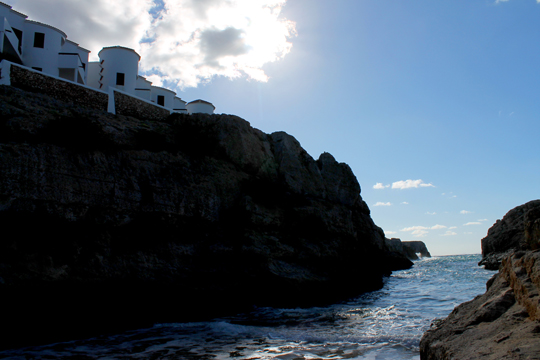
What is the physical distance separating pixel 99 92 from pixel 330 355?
689 inches

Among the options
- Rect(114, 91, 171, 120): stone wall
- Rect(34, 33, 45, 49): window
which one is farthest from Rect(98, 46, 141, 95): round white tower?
Rect(114, 91, 171, 120): stone wall

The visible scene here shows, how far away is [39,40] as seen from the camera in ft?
72.4

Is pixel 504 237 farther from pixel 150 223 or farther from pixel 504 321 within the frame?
pixel 504 321

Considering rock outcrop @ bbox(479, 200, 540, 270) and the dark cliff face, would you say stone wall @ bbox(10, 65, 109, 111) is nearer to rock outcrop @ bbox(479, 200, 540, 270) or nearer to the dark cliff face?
the dark cliff face

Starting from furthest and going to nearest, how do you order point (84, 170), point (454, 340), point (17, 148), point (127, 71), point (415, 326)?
point (127, 71)
point (84, 170)
point (17, 148)
point (415, 326)
point (454, 340)

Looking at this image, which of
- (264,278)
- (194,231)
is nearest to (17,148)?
(194,231)

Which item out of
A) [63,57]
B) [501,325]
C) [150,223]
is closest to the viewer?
[501,325]

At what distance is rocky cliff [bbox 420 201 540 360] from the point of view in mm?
3395

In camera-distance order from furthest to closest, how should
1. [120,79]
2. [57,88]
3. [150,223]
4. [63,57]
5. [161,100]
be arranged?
[161,100] < [120,79] < [63,57] < [57,88] < [150,223]

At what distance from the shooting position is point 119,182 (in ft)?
37.5

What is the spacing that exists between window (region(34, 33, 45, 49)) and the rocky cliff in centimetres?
2685

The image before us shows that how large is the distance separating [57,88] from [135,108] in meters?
4.59

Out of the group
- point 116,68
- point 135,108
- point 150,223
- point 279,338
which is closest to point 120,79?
point 116,68

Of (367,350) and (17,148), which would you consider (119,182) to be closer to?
(17,148)
